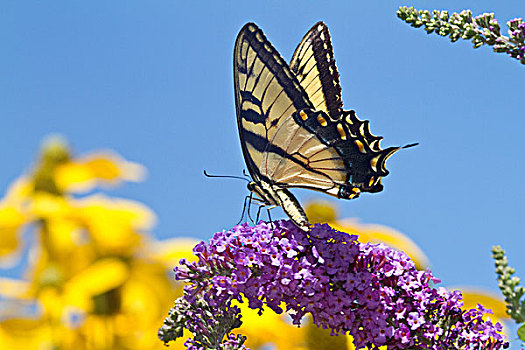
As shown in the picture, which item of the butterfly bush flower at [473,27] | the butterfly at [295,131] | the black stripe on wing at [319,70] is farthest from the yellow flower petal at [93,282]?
the butterfly bush flower at [473,27]

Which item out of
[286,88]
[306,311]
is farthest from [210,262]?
[286,88]

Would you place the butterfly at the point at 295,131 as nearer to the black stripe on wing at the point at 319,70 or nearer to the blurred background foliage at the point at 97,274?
the black stripe on wing at the point at 319,70

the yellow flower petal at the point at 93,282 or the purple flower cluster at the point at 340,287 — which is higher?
the yellow flower petal at the point at 93,282

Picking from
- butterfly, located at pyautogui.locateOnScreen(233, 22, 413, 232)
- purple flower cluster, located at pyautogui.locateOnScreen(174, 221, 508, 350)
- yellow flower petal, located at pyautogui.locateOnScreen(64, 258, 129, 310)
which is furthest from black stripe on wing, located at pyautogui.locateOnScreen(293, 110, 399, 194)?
yellow flower petal, located at pyautogui.locateOnScreen(64, 258, 129, 310)

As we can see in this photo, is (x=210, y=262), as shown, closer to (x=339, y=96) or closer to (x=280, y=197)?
(x=280, y=197)

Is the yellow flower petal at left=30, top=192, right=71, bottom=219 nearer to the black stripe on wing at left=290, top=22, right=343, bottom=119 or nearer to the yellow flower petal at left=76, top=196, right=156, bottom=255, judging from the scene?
the yellow flower petal at left=76, top=196, right=156, bottom=255

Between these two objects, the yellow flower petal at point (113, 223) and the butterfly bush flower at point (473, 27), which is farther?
the yellow flower petal at point (113, 223)

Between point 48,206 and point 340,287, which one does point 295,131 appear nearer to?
point 340,287

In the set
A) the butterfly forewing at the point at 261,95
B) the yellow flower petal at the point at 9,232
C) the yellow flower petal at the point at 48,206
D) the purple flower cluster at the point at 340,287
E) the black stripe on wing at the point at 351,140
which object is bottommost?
the purple flower cluster at the point at 340,287
